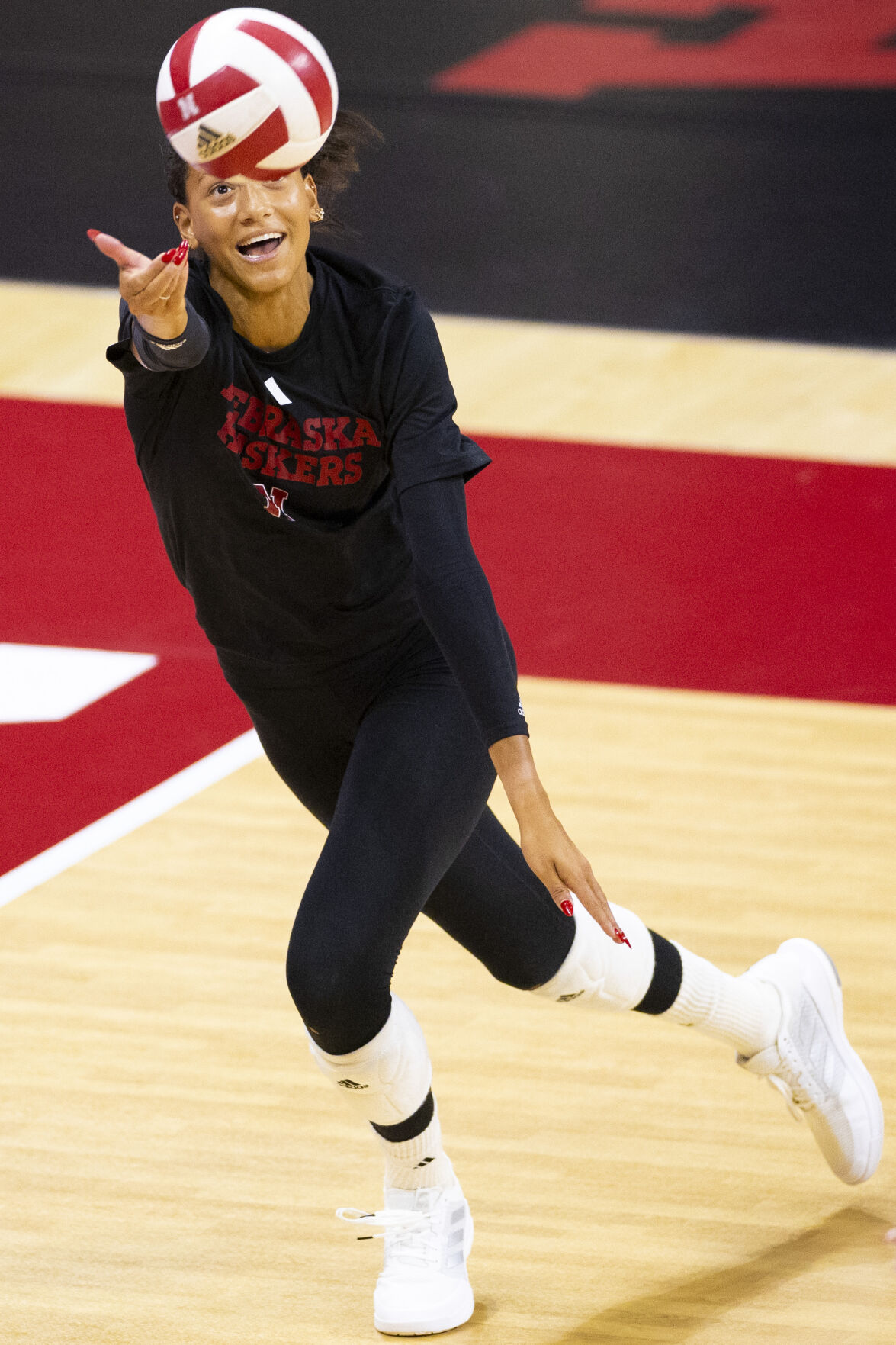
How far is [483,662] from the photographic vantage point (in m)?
2.18

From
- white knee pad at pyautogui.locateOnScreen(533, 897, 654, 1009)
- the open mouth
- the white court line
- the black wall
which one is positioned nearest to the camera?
the open mouth

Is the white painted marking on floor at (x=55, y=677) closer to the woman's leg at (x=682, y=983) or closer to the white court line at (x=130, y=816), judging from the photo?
the white court line at (x=130, y=816)

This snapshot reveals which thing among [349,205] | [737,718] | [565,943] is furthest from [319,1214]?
[349,205]

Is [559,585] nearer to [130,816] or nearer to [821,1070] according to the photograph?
[130,816]

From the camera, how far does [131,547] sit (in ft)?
18.2

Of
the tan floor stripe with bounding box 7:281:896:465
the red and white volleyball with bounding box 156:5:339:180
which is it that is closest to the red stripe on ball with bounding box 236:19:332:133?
the red and white volleyball with bounding box 156:5:339:180

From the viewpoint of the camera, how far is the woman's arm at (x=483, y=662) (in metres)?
2.11

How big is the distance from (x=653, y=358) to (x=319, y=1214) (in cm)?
519

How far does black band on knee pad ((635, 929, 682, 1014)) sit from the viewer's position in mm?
2672

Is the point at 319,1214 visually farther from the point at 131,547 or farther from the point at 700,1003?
the point at 131,547

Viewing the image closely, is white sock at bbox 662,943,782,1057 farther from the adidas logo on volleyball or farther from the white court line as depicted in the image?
the white court line

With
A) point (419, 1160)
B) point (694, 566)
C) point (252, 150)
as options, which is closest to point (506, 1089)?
point (419, 1160)

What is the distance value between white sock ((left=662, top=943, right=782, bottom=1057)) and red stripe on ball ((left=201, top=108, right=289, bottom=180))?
119cm

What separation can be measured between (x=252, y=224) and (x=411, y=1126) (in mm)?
1087
